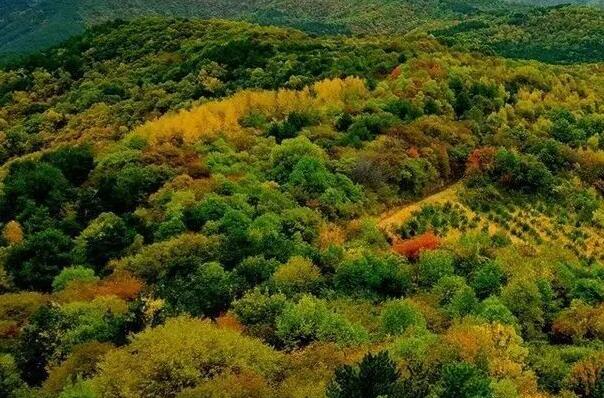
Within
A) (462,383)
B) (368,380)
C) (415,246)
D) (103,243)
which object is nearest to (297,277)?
(415,246)

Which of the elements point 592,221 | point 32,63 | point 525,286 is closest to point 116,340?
point 525,286

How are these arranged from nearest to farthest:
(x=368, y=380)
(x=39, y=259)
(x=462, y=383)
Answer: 1. (x=368, y=380)
2. (x=462, y=383)
3. (x=39, y=259)

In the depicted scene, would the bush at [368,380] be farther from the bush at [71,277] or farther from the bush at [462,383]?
the bush at [71,277]

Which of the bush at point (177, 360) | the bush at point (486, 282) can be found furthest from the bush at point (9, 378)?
the bush at point (486, 282)

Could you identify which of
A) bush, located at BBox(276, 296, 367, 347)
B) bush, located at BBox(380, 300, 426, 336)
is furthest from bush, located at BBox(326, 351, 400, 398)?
bush, located at BBox(380, 300, 426, 336)

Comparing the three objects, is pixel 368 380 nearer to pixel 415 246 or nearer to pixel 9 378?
pixel 9 378

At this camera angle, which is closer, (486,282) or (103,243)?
(486,282)

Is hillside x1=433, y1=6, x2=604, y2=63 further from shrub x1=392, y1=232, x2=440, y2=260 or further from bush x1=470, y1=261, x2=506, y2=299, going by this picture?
bush x1=470, y1=261, x2=506, y2=299

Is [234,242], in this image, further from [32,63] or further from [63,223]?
[32,63]
